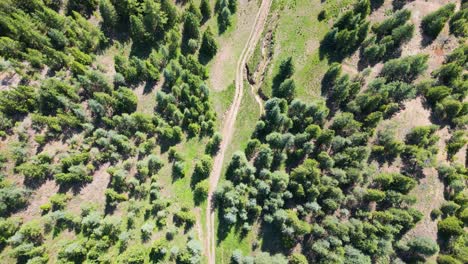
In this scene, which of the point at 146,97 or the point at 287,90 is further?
the point at 146,97

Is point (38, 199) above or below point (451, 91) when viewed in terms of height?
below

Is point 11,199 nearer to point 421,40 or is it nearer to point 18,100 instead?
point 18,100

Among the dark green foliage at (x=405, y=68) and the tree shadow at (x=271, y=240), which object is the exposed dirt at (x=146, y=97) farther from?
the dark green foliage at (x=405, y=68)

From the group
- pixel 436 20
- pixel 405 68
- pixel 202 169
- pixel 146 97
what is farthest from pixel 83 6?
pixel 436 20

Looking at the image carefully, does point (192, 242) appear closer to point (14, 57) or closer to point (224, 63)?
point (224, 63)

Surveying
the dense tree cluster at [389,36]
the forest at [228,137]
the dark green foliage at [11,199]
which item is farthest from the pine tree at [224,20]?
the dark green foliage at [11,199]

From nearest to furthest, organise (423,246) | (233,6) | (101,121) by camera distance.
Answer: (423,246)
(101,121)
(233,6)
